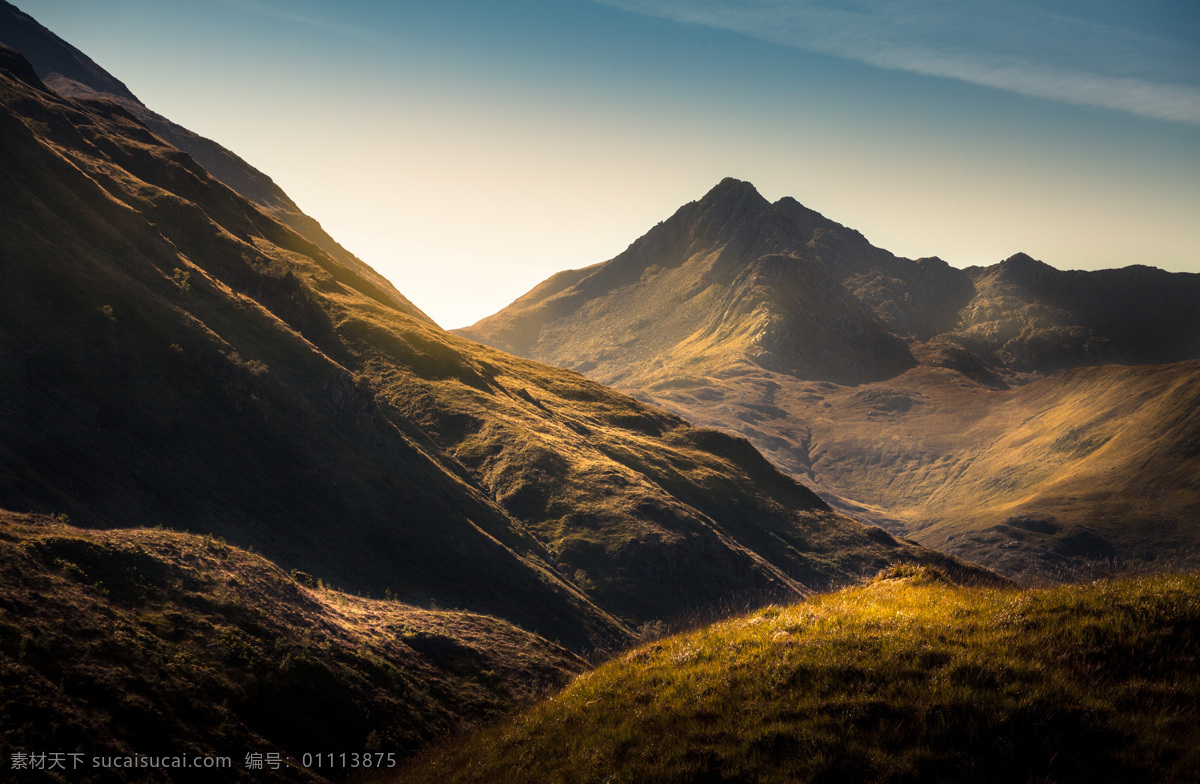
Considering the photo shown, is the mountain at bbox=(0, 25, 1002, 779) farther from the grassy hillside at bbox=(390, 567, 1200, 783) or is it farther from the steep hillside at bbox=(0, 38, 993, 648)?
the grassy hillside at bbox=(390, 567, 1200, 783)

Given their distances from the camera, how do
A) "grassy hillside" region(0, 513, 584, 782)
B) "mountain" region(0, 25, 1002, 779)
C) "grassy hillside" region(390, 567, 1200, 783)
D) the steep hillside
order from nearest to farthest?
"grassy hillside" region(390, 567, 1200, 783)
"grassy hillside" region(0, 513, 584, 782)
"mountain" region(0, 25, 1002, 779)
the steep hillside

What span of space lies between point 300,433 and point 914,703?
6807cm

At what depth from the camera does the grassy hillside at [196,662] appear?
1838 cm

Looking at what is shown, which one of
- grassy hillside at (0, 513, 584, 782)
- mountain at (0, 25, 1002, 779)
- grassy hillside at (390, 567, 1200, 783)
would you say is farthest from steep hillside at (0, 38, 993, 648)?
grassy hillside at (390, 567, 1200, 783)

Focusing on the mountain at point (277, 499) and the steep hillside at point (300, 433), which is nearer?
the mountain at point (277, 499)

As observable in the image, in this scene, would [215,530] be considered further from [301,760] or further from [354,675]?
[301,760]

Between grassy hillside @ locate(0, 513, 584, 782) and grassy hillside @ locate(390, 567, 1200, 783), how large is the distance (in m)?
9.88

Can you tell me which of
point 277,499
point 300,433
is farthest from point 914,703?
point 300,433

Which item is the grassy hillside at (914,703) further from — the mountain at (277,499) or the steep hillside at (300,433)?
the steep hillside at (300,433)

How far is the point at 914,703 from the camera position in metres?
11.7

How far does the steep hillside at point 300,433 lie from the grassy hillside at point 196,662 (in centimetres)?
1559

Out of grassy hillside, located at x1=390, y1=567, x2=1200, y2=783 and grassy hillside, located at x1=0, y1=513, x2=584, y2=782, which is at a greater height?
grassy hillside, located at x1=390, y1=567, x2=1200, y2=783

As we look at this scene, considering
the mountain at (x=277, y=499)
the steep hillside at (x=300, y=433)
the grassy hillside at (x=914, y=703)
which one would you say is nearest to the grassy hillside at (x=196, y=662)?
the mountain at (x=277, y=499)

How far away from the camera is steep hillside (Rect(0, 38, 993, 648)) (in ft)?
170
